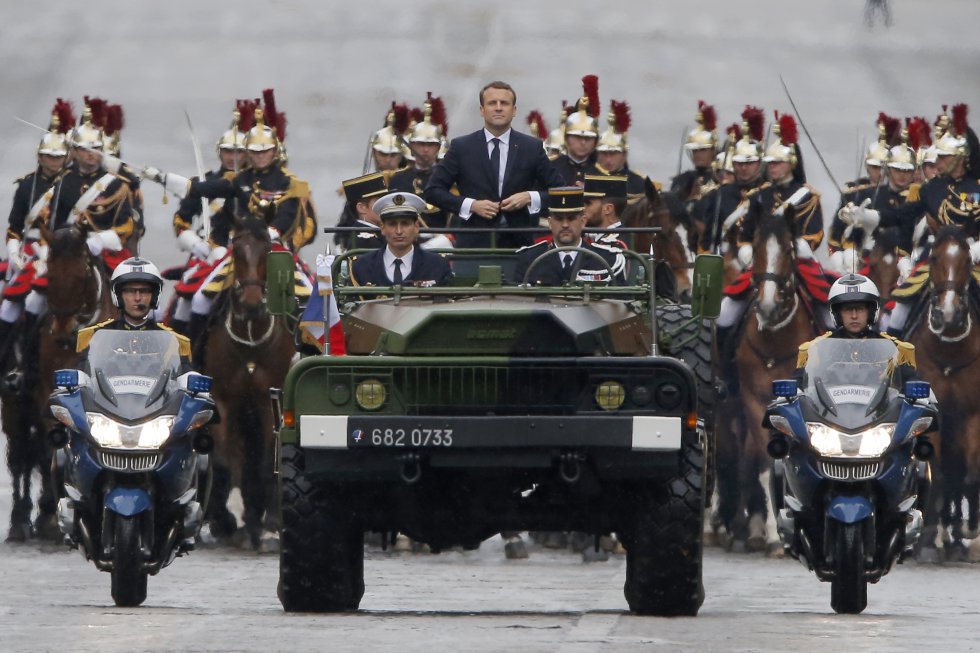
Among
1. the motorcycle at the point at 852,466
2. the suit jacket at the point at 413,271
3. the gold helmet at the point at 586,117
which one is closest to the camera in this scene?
the motorcycle at the point at 852,466

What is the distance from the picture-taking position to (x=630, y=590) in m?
17.2

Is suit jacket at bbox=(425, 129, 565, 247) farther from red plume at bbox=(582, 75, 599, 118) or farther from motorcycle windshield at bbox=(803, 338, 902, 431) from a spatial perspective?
red plume at bbox=(582, 75, 599, 118)

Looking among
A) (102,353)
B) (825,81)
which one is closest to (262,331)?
(102,353)

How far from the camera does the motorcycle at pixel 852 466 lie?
57.8 ft

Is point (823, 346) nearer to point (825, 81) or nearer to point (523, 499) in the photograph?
point (523, 499)

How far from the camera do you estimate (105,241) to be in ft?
89.1

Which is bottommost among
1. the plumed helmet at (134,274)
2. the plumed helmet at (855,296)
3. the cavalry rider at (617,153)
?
the plumed helmet at (855,296)

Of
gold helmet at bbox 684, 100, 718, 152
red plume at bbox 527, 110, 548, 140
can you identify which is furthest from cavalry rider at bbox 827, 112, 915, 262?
red plume at bbox 527, 110, 548, 140

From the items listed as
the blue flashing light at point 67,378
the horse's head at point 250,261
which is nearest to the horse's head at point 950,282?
the horse's head at point 250,261

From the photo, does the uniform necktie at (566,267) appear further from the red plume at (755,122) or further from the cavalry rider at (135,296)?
the red plume at (755,122)

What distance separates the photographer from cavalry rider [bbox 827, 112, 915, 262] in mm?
31328

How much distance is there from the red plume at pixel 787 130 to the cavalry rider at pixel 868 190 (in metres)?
1.46

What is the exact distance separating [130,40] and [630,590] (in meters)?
54.9

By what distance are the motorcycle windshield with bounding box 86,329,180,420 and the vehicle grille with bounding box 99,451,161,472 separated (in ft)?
0.67
